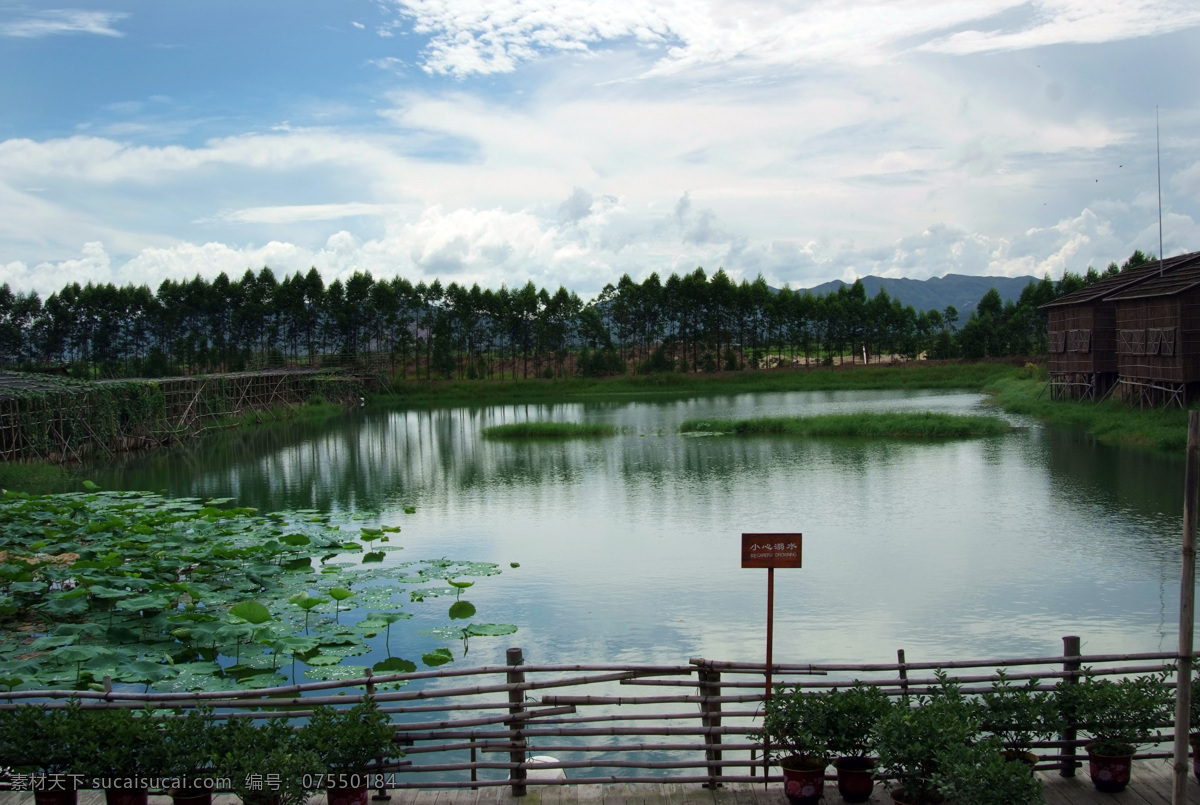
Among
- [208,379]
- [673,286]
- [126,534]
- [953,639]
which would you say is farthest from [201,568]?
[673,286]

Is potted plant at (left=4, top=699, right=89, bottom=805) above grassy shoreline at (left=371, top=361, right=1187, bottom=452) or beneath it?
beneath

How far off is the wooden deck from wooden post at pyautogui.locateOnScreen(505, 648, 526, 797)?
0.30 ft

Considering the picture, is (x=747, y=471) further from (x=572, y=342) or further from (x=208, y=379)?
(x=572, y=342)

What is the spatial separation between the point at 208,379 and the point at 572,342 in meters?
34.2

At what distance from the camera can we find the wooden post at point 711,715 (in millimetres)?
6152

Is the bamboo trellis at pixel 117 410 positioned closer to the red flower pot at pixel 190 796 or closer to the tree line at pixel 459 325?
the tree line at pixel 459 325

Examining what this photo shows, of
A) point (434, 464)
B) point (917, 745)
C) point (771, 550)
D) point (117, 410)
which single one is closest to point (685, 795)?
point (917, 745)

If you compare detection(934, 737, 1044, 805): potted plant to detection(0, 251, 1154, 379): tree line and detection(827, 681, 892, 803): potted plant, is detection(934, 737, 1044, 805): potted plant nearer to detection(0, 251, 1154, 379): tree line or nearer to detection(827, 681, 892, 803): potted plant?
detection(827, 681, 892, 803): potted plant

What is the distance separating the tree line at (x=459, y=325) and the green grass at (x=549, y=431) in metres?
30.0

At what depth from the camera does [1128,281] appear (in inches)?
1278

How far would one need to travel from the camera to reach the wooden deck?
226 inches

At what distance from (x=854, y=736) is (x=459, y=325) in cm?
6508

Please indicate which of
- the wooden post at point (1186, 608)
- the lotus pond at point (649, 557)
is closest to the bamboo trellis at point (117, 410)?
the lotus pond at point (649, 557)

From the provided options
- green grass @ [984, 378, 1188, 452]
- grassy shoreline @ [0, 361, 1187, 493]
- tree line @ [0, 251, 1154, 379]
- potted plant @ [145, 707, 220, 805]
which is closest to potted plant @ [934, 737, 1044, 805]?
potted plant @ [145, 707, 220, 805]
